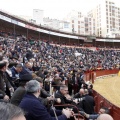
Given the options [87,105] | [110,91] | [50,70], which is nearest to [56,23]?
[110,91]

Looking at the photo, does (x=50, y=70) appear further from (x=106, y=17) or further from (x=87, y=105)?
(x=106, y=17)

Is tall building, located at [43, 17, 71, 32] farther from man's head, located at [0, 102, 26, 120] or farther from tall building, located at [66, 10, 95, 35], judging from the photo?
man's head, located at [0, 102, 26, 120]

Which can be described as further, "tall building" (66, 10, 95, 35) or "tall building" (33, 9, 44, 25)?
"tall building" (66, 10, 95, 35)

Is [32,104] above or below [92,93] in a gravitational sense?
above

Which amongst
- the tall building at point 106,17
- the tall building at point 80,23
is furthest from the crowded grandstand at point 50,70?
the tall building at point 106,17

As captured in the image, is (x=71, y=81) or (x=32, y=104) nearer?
(x=32, y=104)

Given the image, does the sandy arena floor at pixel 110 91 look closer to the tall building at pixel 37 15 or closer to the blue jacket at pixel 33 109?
the blue jacket at pixel 33 109

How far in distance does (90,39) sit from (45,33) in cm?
1336

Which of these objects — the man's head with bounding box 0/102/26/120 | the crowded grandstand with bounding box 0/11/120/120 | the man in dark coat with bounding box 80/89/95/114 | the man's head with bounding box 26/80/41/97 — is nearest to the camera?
the man's head with bounding box 0/102/26/120

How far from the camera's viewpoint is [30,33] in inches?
1385

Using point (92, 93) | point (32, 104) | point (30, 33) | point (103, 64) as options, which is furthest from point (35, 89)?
point (103, 64)

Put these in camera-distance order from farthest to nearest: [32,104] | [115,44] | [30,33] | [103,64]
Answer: [115,44] → [103,64] → [30,33] → [32,104]

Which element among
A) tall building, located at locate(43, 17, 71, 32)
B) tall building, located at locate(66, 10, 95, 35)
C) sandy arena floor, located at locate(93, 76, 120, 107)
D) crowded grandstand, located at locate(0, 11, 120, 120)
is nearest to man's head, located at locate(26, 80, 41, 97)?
crowded grandstand, located at locate(0, 11, 120, 120)

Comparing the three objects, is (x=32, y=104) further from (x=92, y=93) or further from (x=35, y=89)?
(x=92, y=93)
